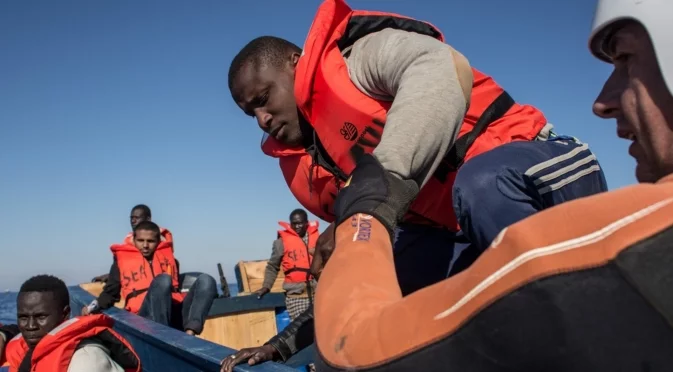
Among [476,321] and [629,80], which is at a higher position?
[629,80]

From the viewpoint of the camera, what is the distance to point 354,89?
2092 millimetres

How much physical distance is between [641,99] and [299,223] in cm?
1112

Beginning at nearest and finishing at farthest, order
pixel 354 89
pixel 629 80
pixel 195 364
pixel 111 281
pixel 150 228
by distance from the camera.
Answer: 1. pixel 629 80
2. pixel 354 89
3. pixel 195 364
4. pixel 111 281
5. pixel 150 228

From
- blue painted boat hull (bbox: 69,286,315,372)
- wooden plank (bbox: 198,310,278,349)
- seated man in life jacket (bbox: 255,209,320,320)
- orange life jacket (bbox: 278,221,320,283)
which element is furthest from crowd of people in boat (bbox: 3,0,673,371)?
orange life jacket (bbox: 278,221,320,283)

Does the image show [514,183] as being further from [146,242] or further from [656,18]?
[146,242]

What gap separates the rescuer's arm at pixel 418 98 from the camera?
55.8 inches

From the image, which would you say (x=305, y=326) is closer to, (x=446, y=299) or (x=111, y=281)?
(x=446, y=299)

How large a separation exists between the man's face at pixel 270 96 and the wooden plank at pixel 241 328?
18.8 feet

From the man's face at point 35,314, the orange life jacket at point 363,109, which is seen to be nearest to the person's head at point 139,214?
the man's face at point 35,314

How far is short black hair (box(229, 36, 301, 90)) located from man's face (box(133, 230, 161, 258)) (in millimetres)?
5883

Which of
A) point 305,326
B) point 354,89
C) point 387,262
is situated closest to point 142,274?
point 305,326

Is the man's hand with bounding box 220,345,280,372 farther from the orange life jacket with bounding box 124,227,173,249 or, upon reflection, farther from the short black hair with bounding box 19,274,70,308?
the orange life jacket with bounding box 124,227,173,249

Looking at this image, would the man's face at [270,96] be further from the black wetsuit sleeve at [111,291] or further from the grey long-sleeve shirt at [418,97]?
the black wetsuit sleeve at [111,291]

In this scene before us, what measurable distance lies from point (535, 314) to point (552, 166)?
4.35 feet
